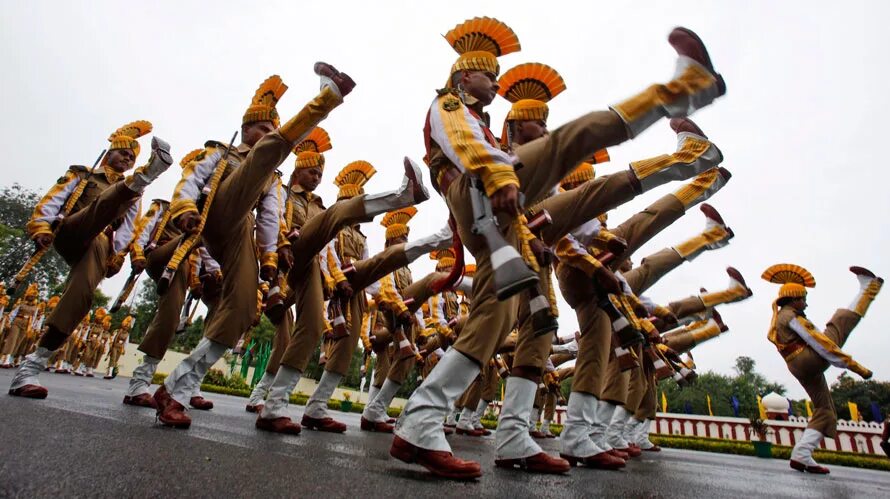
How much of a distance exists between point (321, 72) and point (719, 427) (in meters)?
22.7

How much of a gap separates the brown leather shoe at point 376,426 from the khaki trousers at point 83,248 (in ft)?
11.2

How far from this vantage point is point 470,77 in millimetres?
3459

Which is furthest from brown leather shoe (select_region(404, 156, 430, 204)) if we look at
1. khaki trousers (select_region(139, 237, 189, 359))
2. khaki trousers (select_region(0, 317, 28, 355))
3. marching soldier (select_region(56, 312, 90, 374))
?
marching soldier (select_region(56, 312, 90, 374))

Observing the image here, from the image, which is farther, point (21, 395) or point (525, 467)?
point (21, 395)

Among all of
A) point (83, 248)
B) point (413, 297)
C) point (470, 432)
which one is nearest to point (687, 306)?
point (470, 432)

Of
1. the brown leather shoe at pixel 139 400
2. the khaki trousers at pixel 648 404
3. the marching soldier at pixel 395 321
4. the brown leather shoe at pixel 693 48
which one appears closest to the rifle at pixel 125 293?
the brown leather shoe at pixel 139 400

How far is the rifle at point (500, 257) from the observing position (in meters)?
2.21

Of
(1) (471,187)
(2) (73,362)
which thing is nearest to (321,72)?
(1) (471,187)

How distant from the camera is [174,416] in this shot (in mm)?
3252

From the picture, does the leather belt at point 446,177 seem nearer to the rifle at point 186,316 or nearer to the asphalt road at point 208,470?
the asphalt road at point 208,470

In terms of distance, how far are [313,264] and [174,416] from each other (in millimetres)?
2089

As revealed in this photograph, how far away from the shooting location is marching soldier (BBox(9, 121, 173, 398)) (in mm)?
4453

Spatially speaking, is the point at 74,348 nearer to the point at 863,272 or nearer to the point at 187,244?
the point at 187,244

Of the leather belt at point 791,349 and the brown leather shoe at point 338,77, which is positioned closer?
the brown leather shoe at point 338,77
